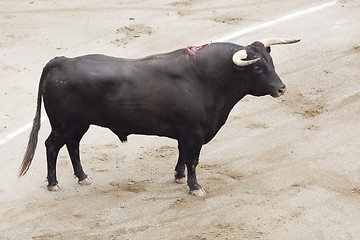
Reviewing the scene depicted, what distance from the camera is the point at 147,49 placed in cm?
1561

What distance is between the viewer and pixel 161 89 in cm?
1041

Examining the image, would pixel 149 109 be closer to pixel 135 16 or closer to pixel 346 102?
pixel 346 102

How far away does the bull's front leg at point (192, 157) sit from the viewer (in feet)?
34.6

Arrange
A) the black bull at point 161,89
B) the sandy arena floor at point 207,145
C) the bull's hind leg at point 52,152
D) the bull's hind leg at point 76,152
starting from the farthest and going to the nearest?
the bull's hind leg at point 76,152, the bull's hind leg at point 52,152, the black bull at point 161,89, the sandy arena floor at point 207,145

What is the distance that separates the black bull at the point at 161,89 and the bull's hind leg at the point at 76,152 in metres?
Answer: 0.20

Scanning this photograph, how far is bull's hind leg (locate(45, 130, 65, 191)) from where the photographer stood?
35.2ft

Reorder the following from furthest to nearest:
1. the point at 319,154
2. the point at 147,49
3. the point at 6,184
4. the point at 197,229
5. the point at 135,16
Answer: the point at 135,16, the point at 147,49, the point at 319,154, the point at 6,184, the point at 197,229

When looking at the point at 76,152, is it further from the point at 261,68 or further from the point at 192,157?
the point at 261,68

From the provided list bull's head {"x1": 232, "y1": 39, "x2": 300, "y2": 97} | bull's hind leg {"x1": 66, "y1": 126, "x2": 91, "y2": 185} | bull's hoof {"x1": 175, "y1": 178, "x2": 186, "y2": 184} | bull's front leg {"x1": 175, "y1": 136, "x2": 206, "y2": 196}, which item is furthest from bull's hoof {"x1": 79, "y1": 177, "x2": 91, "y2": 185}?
bull's head {"x1": 232, "y1": 39, "x2": 300, "y2": 97}

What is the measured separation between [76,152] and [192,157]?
5.64 ft

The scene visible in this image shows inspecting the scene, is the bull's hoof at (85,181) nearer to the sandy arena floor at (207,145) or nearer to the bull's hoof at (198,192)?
the sandy arena floor at (207,145)

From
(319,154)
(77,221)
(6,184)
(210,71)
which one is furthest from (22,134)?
(319,154)

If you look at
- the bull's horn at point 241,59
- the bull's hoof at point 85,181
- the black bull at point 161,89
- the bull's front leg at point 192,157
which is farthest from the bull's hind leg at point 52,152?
the bull's horn at point 241,59

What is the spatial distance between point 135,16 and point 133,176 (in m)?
6.51
